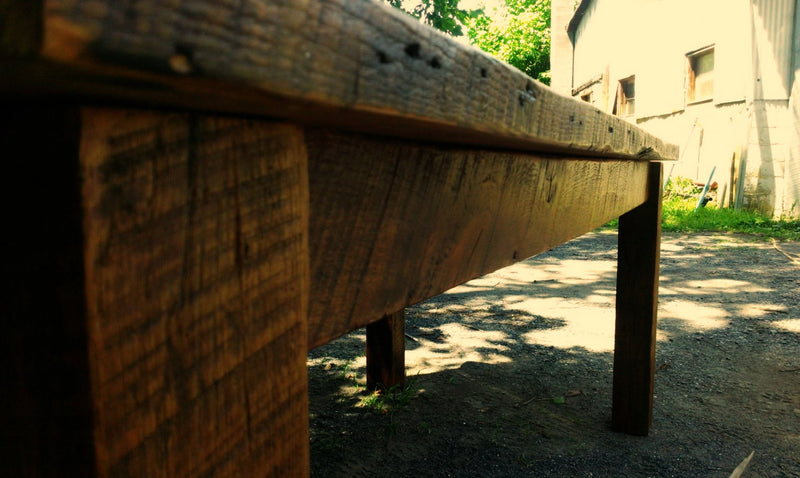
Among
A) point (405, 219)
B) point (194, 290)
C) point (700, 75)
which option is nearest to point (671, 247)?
point (700, 75)

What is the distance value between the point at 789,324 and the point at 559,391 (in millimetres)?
1903

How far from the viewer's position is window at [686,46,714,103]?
28.6 ft

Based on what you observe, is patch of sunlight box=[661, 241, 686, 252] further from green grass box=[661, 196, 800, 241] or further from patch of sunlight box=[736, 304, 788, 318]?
patch of sunlight box=[736, 304, 788, 318]

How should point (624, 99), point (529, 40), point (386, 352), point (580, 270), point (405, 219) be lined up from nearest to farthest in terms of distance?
point (405, 219)
point (386, 352)
point (580, 270)
point (624, 99)
point (529, 40)

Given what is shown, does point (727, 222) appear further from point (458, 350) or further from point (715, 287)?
point (458, 350)

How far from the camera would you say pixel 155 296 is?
36cm

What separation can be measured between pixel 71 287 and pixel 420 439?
79.0 inches

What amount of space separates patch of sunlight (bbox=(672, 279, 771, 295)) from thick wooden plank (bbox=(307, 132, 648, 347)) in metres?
3.82

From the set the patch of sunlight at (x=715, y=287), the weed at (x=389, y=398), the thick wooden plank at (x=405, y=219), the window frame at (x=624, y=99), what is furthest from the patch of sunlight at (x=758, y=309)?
the window frame at (x=624, y=99)

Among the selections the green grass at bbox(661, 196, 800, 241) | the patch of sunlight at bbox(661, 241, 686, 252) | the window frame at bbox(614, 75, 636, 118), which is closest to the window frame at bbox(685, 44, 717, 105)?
the green grass at bbox(661, 196, 800, 241)

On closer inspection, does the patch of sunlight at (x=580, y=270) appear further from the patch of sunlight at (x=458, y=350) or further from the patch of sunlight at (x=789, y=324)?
the patch of sunlight at (x=458, y=350)

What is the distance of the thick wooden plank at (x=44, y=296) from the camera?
1.03 feet

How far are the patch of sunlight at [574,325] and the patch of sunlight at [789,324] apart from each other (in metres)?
0.95

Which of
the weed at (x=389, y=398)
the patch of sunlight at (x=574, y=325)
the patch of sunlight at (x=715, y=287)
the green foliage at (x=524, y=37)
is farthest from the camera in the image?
the green foliage at (x=524, y=37)
